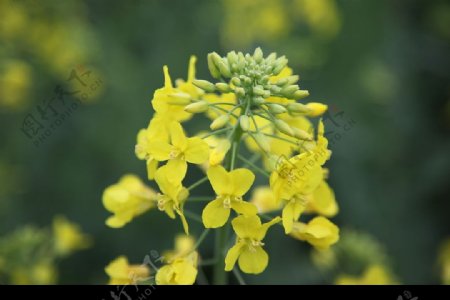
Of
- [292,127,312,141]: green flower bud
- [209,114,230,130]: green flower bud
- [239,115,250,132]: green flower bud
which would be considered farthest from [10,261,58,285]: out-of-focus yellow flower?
[292,127,312,141]: green flower bud

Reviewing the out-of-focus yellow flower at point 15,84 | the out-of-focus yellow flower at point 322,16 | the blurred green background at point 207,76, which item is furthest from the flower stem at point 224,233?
the out-of-focus yellow flower at point 322,16

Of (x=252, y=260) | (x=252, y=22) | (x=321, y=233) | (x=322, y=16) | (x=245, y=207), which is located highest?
(x=322, y=16)

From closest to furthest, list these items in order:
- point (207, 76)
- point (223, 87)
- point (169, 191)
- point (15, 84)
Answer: point (169, 191) < point (223, 87) < point (15, 84) < point (207, 76)

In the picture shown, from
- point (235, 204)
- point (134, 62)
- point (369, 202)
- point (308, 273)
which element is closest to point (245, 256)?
point (235, 204)

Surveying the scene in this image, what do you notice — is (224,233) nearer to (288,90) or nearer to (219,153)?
(219,153)

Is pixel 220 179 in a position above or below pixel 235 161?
below

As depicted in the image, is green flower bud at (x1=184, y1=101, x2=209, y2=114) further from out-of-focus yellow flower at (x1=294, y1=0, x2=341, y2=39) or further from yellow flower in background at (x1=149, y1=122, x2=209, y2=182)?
out-of-focus yellow flower at (x1=294, y1=0, x2=341, y2=39)

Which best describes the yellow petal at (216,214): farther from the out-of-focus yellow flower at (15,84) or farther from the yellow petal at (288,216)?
the out-of-focus yellow flower at (15,84)

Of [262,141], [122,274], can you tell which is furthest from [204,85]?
[122,274]
